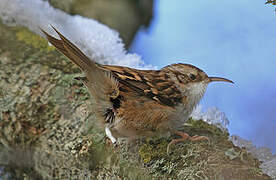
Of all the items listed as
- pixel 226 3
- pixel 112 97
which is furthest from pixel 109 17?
pixel 112 97

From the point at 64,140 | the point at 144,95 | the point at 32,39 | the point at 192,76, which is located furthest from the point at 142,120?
the point at 32,39

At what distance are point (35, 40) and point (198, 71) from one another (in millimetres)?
732

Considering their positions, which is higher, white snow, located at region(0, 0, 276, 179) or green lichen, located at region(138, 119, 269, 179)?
white snow, located at region(0, 0, 276, 179)

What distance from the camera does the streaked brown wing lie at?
95 centimetres

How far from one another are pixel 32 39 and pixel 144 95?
0.64 m

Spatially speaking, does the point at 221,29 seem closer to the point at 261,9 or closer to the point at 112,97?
the point at 261,9

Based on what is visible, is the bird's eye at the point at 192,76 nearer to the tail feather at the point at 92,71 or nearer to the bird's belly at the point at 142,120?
the bird's belly at the point at 142,120

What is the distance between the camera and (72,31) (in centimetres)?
151

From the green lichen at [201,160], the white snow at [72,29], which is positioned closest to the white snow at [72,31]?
the white snow at [72,29]

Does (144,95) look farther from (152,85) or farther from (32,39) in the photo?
(32,39)

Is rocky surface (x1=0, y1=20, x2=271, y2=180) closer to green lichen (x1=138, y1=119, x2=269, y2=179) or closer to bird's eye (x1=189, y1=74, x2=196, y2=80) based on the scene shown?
green lichen (x1=138, y1=119, x2=269, y2=179)

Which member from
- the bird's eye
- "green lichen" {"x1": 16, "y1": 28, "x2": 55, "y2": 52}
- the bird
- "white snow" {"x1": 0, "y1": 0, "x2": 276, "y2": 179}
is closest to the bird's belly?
the bird

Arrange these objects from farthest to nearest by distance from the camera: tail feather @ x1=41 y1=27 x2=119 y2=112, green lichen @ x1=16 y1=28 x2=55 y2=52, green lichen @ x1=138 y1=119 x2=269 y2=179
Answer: green lichen @ x1=16 y1=28 x2=55 y2=52, tail feather @ x1=41 y1=27 x2=119 y2=112, green lichen @ x1=138 y1=119 x2=269 y2=179

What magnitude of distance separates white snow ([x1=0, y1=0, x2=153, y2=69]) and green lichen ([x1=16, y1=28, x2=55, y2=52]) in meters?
0.03
